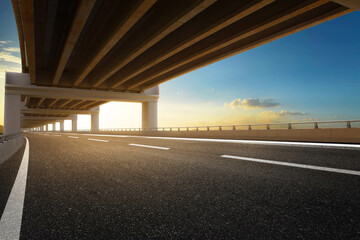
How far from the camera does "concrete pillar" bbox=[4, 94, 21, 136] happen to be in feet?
97.6

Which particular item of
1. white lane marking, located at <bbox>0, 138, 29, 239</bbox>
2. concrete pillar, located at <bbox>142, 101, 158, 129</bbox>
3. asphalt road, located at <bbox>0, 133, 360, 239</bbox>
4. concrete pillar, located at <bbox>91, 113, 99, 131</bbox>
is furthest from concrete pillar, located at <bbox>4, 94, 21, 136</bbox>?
white lane marking, located at <bbox>0, 138, 29, 239</bbox>

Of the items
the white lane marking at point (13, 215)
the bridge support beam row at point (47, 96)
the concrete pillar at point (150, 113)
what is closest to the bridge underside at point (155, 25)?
the bridge support beam row at point (47, 96)

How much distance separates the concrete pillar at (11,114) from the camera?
29.7 meters

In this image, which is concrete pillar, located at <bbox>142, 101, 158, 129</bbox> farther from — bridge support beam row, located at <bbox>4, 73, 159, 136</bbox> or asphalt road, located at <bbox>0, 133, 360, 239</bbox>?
asphalt road, located at <bbox>0, 133, 360, 239</bbox>

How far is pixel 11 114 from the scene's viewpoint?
3086cm

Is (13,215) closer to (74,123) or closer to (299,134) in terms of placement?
(299,134)

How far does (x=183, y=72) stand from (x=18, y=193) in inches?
895

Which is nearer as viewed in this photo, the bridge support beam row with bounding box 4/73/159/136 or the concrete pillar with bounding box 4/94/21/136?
the bridge support beam row with bounding box 4/73/159/136

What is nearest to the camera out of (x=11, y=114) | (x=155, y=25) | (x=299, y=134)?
(x=155, y=25)

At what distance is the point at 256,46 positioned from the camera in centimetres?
1725

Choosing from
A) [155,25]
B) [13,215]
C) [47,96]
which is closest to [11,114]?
[47,96]

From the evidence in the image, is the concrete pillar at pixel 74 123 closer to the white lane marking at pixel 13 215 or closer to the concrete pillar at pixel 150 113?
the concrete pillar at pixel 150 113

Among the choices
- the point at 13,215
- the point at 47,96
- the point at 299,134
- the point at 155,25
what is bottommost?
the point at 13,215

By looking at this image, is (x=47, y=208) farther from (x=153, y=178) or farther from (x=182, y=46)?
(x=182, y=46)
